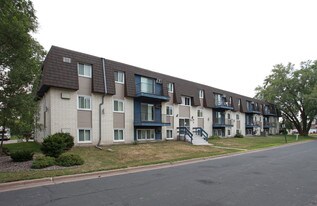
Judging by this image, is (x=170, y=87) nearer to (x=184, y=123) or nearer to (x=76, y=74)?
(x=184, y=123)

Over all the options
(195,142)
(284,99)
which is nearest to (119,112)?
(195,142)

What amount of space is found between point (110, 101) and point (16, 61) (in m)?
11.0

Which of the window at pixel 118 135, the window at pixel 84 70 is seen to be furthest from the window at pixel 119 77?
the window at pixel 118 135

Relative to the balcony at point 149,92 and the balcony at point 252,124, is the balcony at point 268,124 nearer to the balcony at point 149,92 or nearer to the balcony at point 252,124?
the balcony at point 252,124

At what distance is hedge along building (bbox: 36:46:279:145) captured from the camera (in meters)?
18.6

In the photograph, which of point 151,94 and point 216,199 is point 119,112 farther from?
point 216,199

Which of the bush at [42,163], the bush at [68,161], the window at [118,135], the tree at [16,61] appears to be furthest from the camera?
the window at [118,135]

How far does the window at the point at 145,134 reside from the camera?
2492 cm

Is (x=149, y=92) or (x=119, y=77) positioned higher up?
(x=119, y=77)

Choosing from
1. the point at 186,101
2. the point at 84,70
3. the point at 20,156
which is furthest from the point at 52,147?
the point at 186,101

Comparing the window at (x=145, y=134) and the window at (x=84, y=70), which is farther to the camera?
the window at (x=145, y=134)

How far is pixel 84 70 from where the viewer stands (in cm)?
2044

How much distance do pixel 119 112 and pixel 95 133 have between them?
327cm

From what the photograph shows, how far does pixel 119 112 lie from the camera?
2273 cm
